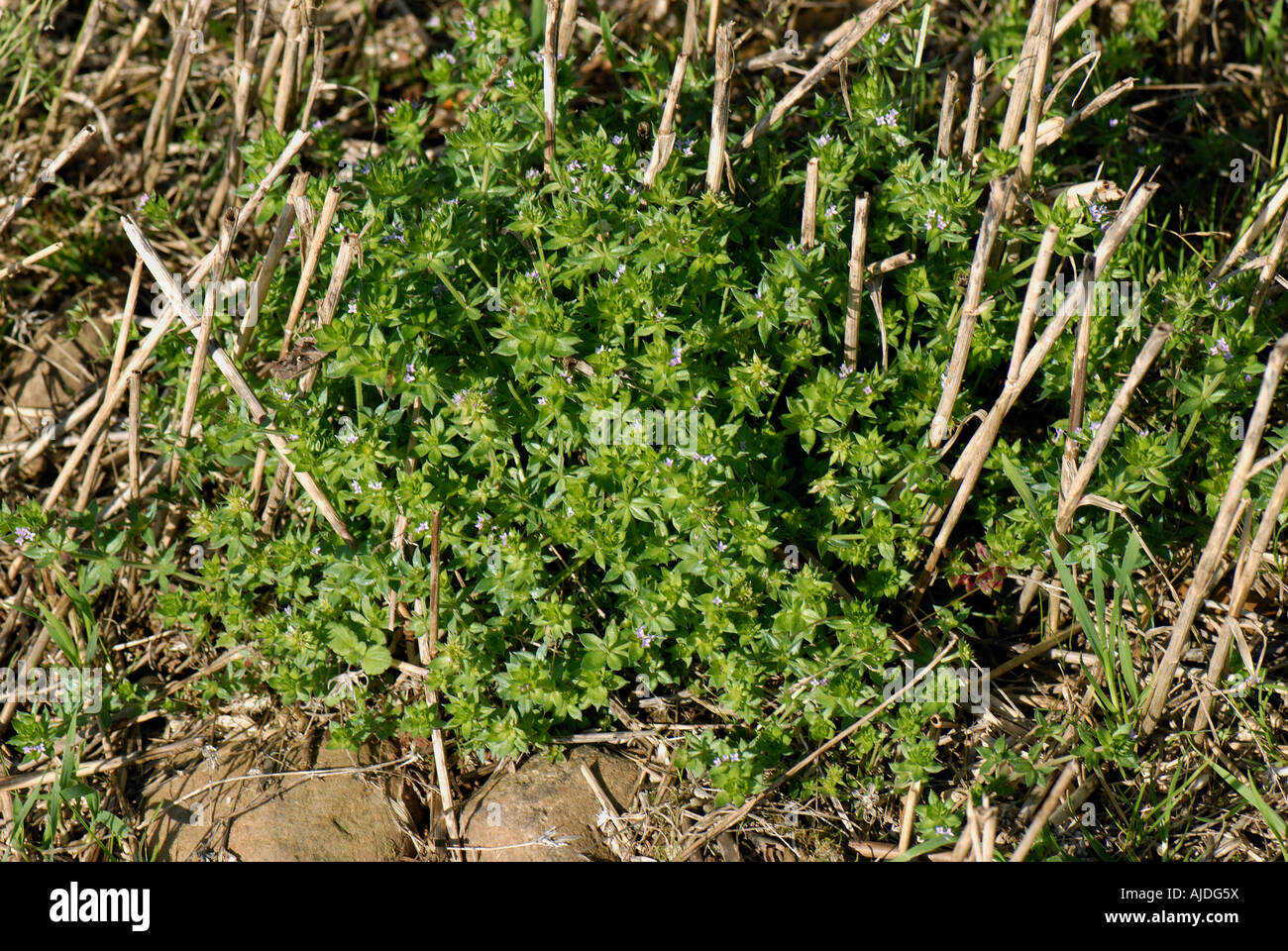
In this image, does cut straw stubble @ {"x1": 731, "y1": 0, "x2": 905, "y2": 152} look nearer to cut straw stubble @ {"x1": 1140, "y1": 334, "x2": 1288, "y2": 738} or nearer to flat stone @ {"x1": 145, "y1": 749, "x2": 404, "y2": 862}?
cut straw stubble @ {"x1": 1140, "y1": 334, "x2": 1288, "y2": 738}

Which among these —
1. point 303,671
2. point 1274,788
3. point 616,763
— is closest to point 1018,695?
point 1274,788

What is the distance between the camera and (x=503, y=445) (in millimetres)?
3260

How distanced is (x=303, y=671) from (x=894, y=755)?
5.98ft

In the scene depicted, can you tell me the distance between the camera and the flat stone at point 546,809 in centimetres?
322

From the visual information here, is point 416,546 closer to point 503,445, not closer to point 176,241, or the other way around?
point 503,445
